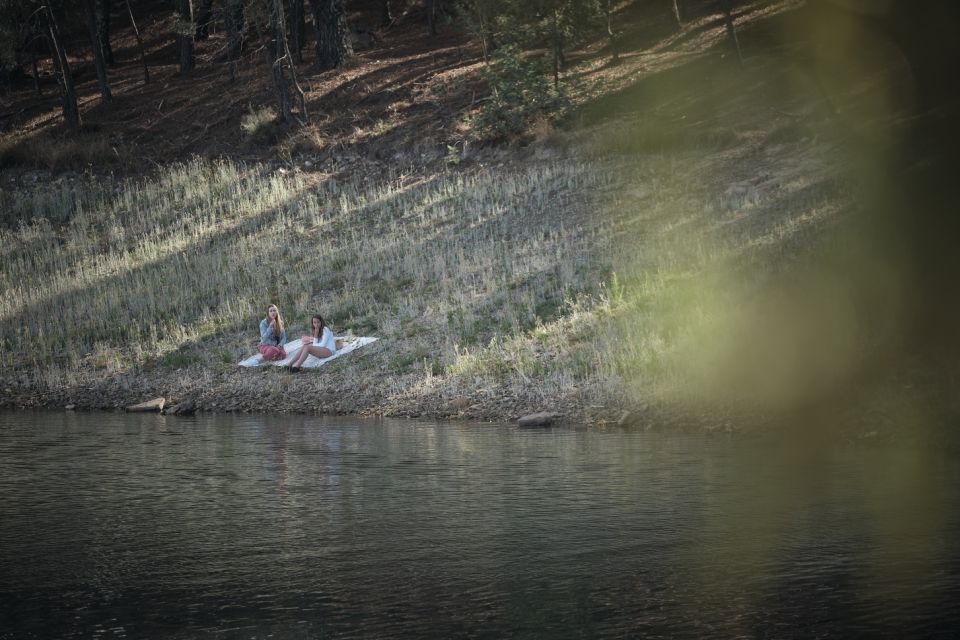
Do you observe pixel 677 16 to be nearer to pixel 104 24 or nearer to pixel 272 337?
pixel 272 337

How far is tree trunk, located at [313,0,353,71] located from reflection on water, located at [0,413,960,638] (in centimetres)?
3385

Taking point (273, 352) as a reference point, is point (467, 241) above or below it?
above

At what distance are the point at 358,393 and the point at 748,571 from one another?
535 inches

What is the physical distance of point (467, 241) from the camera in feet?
99.8

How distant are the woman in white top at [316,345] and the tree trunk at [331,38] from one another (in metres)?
25.9

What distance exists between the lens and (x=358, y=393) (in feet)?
70.1

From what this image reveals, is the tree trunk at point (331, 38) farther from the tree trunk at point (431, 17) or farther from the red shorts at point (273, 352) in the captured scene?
the red shorts at point (273, 352)

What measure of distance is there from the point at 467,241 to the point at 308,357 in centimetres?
826

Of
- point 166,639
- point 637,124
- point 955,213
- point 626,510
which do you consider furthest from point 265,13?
point 166,639

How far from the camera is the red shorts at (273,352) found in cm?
2347

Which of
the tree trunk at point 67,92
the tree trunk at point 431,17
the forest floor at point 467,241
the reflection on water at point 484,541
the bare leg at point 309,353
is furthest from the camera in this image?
the tree trunk at point 431,17

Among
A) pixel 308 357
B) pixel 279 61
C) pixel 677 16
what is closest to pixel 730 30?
pixel 677 16

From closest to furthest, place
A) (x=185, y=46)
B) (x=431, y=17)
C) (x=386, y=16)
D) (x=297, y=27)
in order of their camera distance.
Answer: (x=297, y=27)
(x=431, y=17)
(x=185, y=46)
(x=386, y=16)

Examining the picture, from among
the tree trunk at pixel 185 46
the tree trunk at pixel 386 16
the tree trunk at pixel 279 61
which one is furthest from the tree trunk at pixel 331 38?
the tree trunk at pixel 386 16
